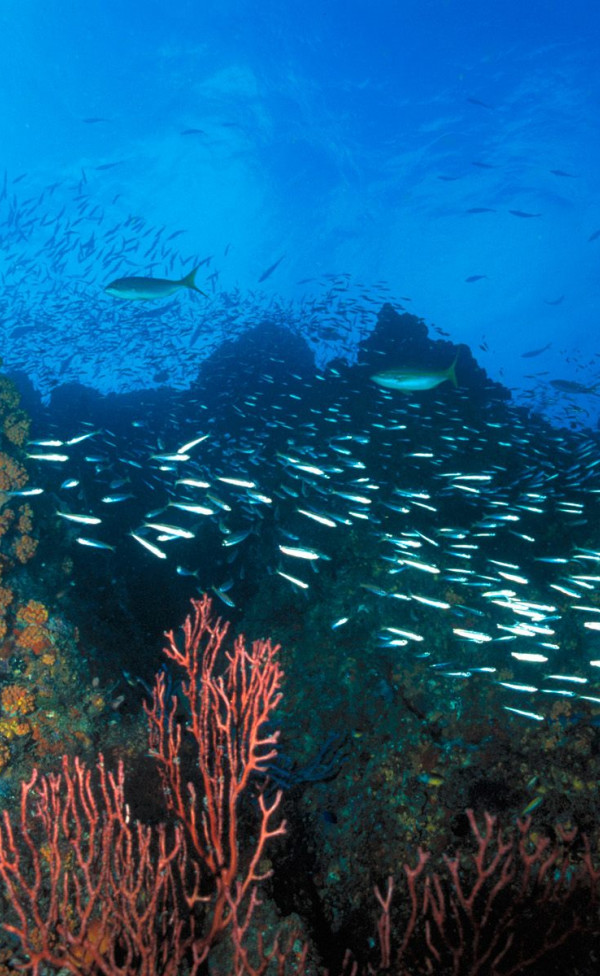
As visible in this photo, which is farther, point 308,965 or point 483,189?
point 483,189

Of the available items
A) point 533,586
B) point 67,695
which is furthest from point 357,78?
point 67,695

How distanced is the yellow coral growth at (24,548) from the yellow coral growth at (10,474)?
3.18ft

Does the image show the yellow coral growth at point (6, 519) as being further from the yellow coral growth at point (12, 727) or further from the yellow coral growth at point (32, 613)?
the yellow coral growth at point (12, 727)

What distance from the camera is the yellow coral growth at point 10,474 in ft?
24.8

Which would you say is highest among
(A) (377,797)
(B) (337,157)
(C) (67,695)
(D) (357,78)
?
(D) (357,78)

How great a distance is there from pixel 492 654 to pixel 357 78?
3076 cm

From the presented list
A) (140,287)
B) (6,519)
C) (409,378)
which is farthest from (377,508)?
(6,519)

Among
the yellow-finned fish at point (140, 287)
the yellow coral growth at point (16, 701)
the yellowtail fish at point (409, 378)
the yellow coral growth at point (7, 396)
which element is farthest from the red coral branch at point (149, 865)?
the yellow coral growth at point (7, 396)

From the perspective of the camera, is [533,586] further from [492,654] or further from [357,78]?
[357,78]

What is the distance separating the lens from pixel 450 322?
84.0m

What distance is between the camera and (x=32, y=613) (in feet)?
21.0

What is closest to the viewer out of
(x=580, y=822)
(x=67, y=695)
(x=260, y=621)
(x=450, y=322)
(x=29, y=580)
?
(x=580, y=822)

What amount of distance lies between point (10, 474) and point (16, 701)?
3.63 metres

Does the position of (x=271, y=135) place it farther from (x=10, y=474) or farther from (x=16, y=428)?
(x=10, y=474)
